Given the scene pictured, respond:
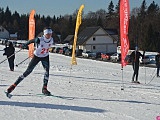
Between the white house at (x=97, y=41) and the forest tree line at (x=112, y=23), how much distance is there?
531cm

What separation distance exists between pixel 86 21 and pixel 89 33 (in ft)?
167

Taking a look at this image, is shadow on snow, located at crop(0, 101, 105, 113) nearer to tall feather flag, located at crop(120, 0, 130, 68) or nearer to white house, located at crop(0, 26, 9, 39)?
tall feather flag, located at crop(120, 0, 130, 68)

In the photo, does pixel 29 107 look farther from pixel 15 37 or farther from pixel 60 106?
pixel 15 37

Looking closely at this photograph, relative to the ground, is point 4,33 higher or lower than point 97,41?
higher

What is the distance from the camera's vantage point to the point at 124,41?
44.9ft

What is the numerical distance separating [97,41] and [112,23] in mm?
42772

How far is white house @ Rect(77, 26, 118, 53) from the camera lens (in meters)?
72.9

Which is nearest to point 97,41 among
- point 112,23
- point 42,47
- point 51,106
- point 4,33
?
point 112,23

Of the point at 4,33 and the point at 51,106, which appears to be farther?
the point at 4,33

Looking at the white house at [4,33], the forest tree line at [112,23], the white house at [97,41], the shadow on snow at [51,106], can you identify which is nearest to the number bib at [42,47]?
the shadow on snow at [51,106]

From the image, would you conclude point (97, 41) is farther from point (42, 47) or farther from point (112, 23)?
point (42, 47)

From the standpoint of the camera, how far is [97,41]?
74750 mm

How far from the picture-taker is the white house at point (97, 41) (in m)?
72.9

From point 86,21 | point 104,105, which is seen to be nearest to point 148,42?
point 86,21
